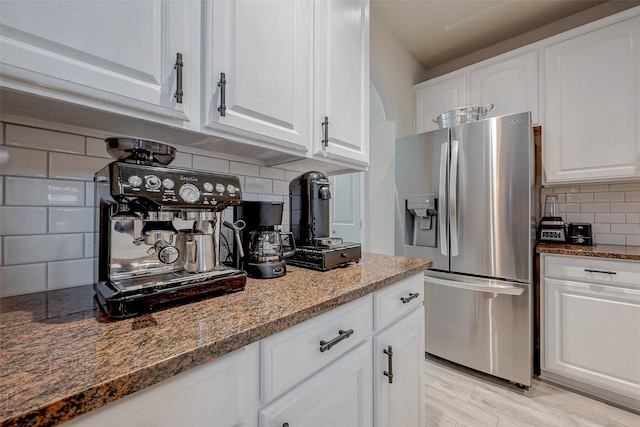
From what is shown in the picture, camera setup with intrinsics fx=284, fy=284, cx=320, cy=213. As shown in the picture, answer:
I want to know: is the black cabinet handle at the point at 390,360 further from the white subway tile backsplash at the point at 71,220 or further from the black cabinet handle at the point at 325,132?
the white subway tile backsplash at the point at 71,220

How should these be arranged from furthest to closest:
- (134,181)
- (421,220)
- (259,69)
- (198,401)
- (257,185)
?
(421,220) → (257,185) → (259,69) → (134,181) → (198,401)

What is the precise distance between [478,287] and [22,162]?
7.61 feet

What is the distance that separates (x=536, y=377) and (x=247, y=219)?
2305 millimetres

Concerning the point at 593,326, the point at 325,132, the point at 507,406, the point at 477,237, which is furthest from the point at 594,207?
the point at 325,132

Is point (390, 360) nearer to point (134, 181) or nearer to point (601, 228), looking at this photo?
point (134, 181)

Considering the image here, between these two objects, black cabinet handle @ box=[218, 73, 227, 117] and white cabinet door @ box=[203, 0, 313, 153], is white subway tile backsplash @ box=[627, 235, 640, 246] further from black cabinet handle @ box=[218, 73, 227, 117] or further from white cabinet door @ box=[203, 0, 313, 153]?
black cabinet handle @ box=[218, 73, 227, 117]

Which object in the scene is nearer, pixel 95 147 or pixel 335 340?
pixel 335 340

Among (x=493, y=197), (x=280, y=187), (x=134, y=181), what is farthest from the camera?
(x=493, y=197)

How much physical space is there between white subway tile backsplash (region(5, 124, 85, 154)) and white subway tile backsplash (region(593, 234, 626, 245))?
3125mm

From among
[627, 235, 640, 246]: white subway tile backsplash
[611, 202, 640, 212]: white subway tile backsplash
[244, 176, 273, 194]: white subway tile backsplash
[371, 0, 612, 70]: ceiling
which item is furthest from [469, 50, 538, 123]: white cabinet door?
[244, 176, 273, 194]: white subway tile backsplash

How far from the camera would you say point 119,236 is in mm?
808

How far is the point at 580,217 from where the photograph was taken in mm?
2211

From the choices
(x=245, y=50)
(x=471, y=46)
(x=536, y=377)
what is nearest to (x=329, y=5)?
(x=245, y=50)

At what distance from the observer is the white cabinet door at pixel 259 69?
892mm
